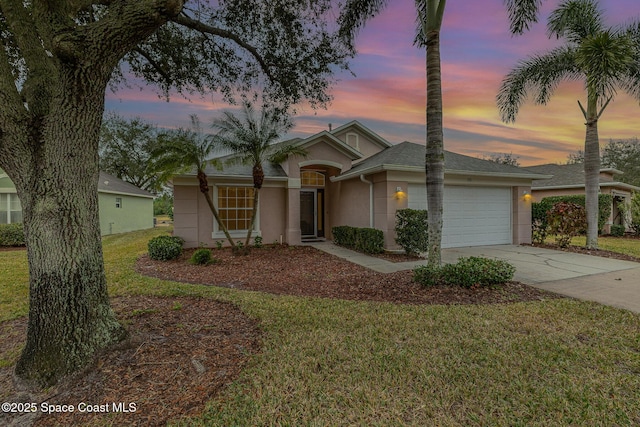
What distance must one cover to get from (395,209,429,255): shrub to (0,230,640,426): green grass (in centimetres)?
445

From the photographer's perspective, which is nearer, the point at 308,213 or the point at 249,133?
the point at 249,133

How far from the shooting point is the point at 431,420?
234 centimetres

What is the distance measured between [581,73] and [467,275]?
1054 centimetres

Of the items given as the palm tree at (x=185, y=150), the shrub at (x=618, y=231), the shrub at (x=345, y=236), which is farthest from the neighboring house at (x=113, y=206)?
the shrub at (x=618, y=231)

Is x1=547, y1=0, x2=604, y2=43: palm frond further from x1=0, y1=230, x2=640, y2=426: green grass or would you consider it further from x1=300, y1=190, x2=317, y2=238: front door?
x1=300, y1=190, x2=317, y2=238: front door

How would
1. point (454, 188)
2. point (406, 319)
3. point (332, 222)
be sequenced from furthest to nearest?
point (332, 222), point (454, 188), point (406, 319)

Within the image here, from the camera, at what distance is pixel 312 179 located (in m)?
13.8

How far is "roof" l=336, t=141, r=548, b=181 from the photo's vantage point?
390 inches

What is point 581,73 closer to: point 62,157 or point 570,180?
point 570,180

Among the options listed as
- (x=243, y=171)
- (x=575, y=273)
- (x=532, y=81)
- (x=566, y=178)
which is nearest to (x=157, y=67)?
(x=243, y=171)

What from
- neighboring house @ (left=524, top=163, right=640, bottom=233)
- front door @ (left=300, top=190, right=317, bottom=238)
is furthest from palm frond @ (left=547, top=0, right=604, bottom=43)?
front door @ (left=300, top=190, right=317, bottom=238)

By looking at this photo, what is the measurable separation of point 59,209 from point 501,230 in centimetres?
1356

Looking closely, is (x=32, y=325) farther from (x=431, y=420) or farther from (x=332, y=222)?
(x=332, y=222)

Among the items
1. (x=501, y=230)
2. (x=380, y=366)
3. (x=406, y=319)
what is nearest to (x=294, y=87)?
(x=406, y=319)
